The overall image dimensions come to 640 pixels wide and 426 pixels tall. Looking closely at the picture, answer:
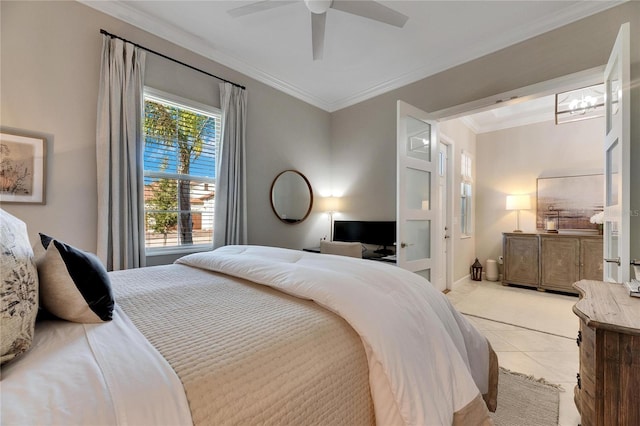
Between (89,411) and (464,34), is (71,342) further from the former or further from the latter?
(464,34)

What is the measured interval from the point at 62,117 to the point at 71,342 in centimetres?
218

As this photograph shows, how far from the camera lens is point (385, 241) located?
3.41 metres

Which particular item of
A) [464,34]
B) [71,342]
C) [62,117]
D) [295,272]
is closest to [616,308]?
[295,272]

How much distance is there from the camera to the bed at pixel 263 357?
0.54m

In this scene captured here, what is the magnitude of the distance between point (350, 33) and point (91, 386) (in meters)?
3.03

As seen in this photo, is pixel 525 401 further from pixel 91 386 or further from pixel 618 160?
pixel 91 386

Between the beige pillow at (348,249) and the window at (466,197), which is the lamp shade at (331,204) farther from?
the window at (466,197)

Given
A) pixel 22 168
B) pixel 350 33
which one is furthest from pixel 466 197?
pixel 22 168

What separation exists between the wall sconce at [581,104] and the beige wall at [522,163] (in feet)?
2.58

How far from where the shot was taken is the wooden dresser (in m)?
0.94

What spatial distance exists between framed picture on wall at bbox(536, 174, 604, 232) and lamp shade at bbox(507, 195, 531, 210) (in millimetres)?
159

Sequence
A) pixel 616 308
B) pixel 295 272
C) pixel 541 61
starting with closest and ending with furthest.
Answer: pixel 616 308, pixel 295 272, pixel 541 61

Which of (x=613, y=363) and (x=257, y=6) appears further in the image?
(x=257, y=6)

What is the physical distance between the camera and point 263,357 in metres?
0.72
